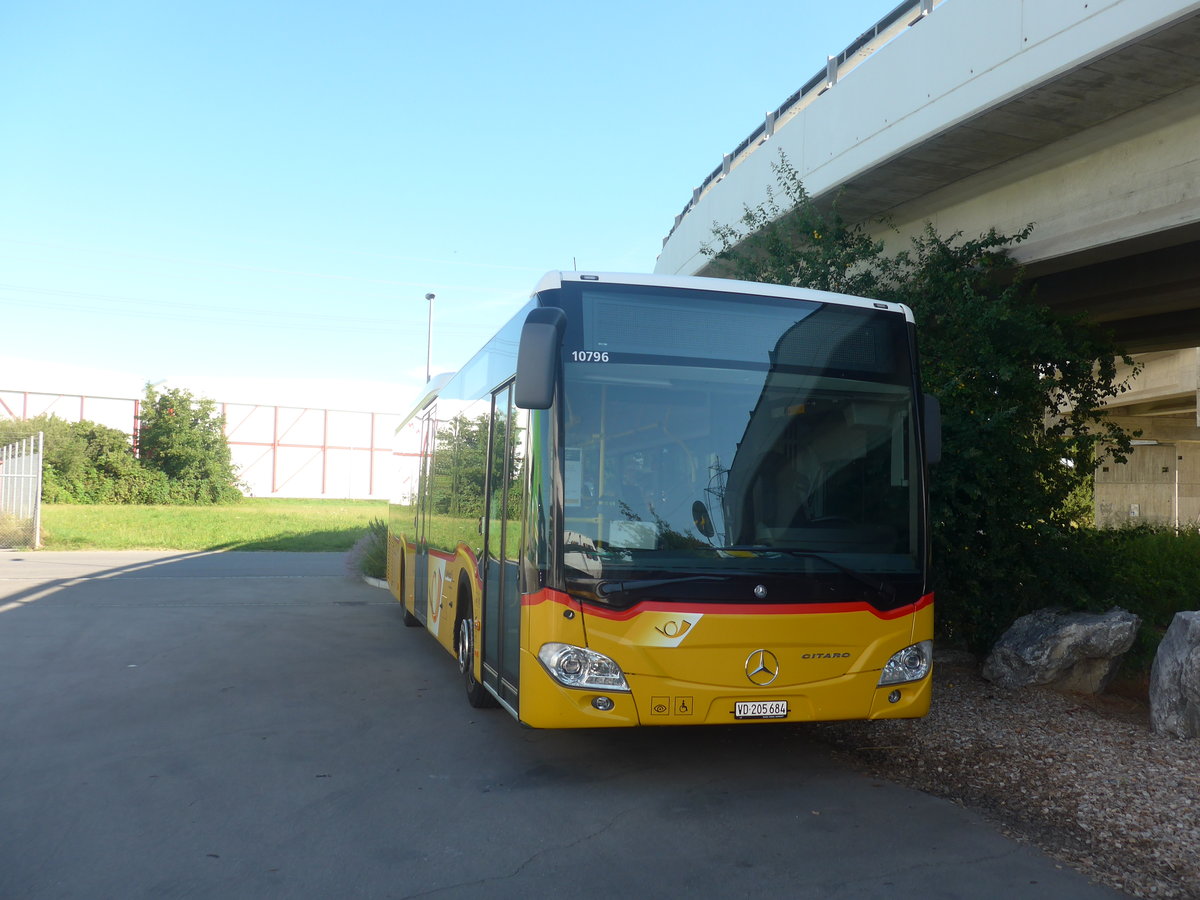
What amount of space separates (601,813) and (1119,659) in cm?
546

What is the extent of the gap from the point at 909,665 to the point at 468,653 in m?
3.58

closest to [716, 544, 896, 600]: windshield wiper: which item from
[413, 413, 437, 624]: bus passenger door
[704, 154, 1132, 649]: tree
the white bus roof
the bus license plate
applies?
the bus license plate

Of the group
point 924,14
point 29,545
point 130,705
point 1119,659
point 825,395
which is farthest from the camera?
point 29,545

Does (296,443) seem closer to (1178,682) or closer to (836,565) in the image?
(1178,682)

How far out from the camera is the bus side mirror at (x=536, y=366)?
5.94 m

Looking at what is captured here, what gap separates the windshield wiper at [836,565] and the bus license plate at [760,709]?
84 cm

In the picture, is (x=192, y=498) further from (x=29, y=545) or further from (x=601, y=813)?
(x=601, y=813)

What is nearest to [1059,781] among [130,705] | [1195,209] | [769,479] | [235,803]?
[769,479]

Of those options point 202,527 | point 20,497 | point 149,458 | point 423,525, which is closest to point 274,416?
point 149,458

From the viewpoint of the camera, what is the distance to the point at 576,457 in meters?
6.11

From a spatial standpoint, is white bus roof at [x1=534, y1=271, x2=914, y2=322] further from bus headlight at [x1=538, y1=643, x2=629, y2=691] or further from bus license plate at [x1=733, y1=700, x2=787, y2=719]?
bus license plate at [x1=733, y1=700, x2=787, y2=719]

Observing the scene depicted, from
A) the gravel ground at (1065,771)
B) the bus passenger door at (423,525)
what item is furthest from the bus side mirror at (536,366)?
the bus passenger door at (423,525)

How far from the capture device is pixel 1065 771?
6.52 metres

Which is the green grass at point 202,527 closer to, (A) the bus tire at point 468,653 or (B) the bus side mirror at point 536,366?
(A) the bus tire at point 468,653
